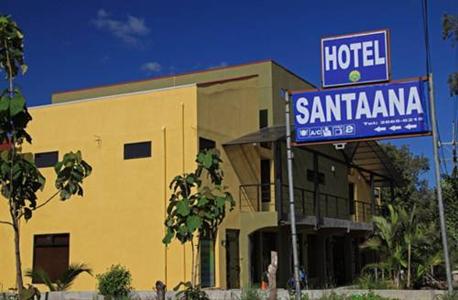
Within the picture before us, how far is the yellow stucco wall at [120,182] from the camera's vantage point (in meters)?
24.0

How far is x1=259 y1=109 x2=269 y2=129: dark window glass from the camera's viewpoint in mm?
28906

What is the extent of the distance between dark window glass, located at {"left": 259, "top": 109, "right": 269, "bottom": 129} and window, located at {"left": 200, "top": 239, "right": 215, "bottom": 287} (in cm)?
684

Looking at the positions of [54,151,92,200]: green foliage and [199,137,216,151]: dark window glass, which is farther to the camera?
[199,137,216,151]: dark window glass

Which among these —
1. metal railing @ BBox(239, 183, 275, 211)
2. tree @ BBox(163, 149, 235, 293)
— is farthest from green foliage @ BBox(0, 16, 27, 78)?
metal railing @ BBox(239, 183, 275, 211)

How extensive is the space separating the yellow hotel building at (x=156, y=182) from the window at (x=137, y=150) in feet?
0.13

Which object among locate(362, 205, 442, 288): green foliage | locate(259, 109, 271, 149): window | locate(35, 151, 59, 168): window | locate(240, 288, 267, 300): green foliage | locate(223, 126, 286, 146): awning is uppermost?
locate(259, 109, 271, 149): window

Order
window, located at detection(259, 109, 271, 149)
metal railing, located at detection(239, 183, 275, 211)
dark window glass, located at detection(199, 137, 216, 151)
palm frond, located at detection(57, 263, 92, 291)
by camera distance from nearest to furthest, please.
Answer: dark window glass, located at detection(199, 137, 216, 151) < palm frond, located at detection(57, 263, 92, 291) < metal railing, located at detection(239, 183, 275, 211) < window, located at detection(259, 109, 271, 149)

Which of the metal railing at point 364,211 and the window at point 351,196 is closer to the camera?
the window at point 351,196

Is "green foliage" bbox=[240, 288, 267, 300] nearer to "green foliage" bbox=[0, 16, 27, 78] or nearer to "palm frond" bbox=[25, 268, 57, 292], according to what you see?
"green foliage" bbox=[0, 16, 27, 78]

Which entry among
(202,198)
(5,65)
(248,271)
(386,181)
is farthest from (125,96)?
(386,181)

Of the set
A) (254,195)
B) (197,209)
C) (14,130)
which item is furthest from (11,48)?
(254,195)

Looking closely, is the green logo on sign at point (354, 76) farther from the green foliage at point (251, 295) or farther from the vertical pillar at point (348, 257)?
the vertical pillar at point (348, 257)

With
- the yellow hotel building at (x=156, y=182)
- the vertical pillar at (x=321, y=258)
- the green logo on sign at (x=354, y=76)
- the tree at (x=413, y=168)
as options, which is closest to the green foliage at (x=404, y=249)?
the yellow hotel building at (x=156, y=182)

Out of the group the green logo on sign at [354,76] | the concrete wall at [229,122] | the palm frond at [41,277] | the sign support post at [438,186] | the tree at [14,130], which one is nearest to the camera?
the tree at [14,130]
